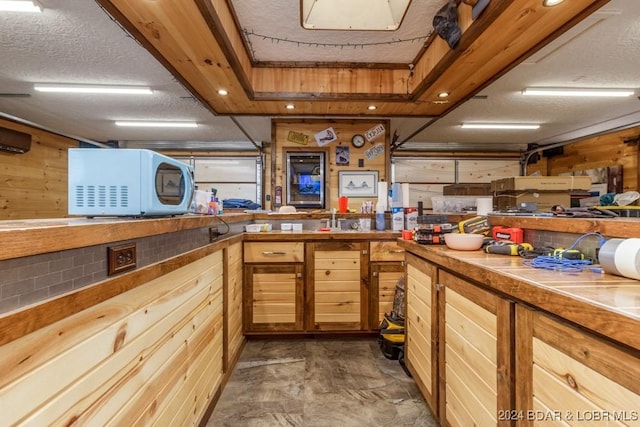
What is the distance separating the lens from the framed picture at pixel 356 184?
4.92 meters

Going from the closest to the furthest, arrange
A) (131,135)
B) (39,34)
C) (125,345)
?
(125,345)
(39,34)
(131,135)

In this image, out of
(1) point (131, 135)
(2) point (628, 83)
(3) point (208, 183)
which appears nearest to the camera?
(2) point (628, 83)

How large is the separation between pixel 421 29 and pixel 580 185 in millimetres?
2665

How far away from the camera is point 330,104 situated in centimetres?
379

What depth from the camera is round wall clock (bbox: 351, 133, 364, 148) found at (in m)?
4.86

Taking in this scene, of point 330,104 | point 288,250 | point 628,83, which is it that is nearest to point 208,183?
point 330,104

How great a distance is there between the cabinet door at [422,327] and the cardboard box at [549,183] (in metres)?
2.55

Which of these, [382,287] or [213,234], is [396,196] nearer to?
[382,287]

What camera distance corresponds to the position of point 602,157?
21.0 ft

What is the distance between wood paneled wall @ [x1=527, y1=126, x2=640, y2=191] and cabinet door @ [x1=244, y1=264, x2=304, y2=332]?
259 inches

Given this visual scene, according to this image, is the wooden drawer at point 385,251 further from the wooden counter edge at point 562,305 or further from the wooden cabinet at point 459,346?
the wooden counter edge at point 562,305

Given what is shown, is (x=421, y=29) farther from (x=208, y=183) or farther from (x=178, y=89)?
(x=208, y=183)

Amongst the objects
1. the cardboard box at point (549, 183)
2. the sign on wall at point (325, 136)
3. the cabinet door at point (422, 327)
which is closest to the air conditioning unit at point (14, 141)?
the sign on wall at point (325, 136)

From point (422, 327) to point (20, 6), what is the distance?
12.4 feet
